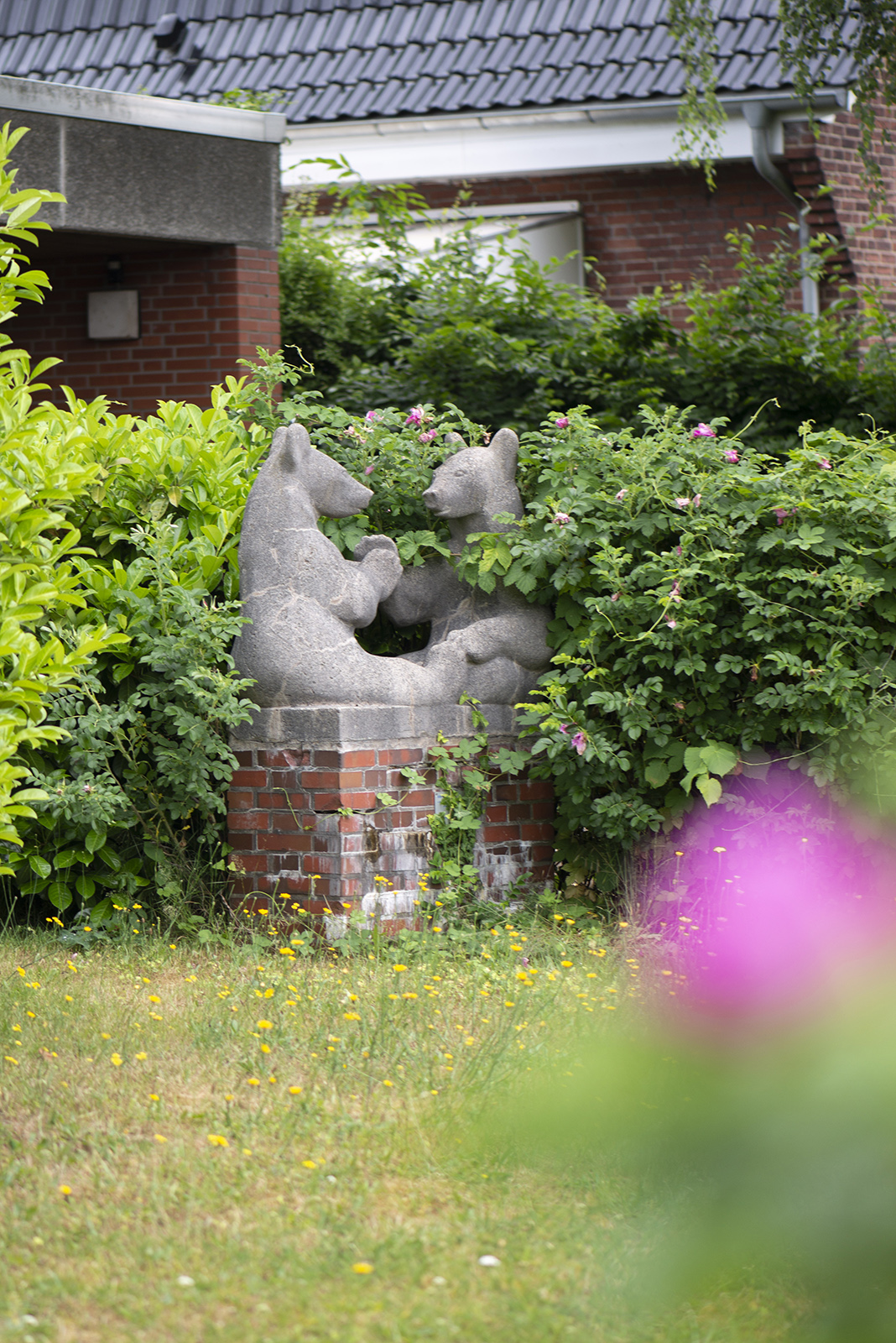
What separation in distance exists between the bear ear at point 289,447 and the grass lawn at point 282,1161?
5.68ft

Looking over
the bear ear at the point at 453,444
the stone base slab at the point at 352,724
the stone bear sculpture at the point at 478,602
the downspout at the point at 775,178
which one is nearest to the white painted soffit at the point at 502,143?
the downspout at the point at 775,178

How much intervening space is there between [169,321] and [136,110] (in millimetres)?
1297

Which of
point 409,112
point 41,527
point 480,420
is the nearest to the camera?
point 41,527

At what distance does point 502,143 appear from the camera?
12.7 metres

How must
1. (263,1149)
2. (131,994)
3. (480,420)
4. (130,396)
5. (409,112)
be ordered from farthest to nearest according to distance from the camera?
(409,112) → (480,420) → (130,396) → (131,994) → (263,1149)

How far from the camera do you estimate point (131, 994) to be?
4.39m

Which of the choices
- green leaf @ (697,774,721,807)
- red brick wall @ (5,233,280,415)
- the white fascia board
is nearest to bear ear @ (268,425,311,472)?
green leaf @ (697,774,721,807)

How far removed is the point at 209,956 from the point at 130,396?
5.45 meters

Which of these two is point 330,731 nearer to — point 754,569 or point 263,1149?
point 754,569

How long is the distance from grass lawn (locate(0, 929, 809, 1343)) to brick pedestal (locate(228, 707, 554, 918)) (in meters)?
0.44

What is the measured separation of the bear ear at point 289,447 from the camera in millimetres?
5246

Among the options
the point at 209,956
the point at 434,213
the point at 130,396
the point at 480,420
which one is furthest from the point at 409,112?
the point at 209,956

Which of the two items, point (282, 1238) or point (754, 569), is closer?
point (282, 1238)

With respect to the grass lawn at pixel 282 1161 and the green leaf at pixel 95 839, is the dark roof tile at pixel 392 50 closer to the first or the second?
the green leaf at pixel 95 839
